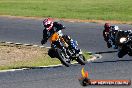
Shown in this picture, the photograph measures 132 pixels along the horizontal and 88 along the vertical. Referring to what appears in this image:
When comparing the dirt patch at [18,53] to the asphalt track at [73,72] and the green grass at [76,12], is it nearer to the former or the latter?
the asphalt track at [73,72]

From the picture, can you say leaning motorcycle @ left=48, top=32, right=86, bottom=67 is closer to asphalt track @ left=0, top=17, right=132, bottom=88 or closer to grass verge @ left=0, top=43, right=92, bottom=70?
asphalt track @ left=0, top=17, right=132, bottom=88

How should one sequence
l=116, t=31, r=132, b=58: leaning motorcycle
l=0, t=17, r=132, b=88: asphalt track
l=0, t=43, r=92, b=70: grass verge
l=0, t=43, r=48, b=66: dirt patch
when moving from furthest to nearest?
l=0, t=43, r=48, b=66: dirt patch → l=0, t=43, r=92, b=70: grass verge → l=116, t=31, r=132, b=58: leaning motorcycle → l=0, t=17, r=132, b=88: asphalt track

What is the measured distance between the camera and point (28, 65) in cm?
2080

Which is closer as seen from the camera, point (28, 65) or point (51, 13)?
point (28, 65)

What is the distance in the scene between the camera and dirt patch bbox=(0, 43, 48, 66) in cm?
2263

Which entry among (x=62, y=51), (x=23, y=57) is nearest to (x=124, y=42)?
(x=62, y=51)

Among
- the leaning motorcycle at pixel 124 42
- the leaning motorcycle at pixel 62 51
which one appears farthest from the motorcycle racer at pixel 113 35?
the leaning motorcycle at pixel 62 51

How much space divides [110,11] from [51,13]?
5309 millimetres

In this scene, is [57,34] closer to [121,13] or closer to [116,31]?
[116,31]

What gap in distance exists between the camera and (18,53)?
24703 millimetres

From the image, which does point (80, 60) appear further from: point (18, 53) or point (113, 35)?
point (18, 53)

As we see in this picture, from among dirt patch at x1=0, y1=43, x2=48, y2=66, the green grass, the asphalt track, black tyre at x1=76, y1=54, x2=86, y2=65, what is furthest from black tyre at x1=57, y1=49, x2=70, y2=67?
the green grass

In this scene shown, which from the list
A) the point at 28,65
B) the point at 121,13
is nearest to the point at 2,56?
the point at 28,65

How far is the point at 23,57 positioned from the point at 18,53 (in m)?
1.29
